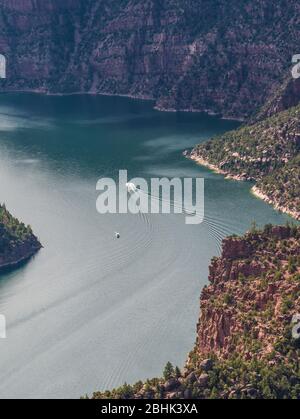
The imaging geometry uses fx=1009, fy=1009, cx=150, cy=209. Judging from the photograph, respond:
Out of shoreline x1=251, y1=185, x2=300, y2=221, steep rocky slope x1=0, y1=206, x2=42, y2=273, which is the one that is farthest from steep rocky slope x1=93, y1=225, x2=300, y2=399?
shoreline x1=251, y1=185, x2=300, y2=221

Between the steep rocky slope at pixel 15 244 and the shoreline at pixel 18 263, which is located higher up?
the steep rocky slope at pixel 15 244

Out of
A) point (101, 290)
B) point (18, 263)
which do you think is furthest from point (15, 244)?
point (101, 290)

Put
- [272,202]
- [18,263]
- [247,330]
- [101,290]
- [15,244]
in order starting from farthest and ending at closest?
[272,202] → [15,244] → [18,263] → [101,290] → [247,330]

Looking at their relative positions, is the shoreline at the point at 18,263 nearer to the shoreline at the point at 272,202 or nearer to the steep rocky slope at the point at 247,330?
the steep rocky slope at the point at 247,330

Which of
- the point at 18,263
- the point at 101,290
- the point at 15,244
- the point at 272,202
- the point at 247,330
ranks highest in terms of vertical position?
the point at 272,202

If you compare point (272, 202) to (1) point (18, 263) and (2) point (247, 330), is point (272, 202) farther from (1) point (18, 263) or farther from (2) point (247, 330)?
(2) point (247, 330)

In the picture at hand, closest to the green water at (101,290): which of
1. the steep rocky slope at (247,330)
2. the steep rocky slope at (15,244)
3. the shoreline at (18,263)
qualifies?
the shoreline at (18,263)
